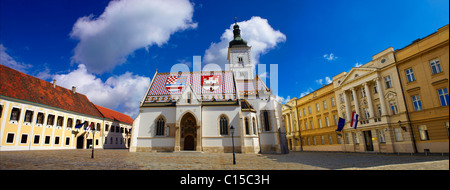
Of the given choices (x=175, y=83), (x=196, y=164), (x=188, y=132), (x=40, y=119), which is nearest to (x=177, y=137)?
(x=188, y=132)

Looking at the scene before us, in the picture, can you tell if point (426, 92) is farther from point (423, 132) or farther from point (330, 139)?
point (330, 139)

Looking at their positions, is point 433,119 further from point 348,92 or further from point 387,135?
point 348,92

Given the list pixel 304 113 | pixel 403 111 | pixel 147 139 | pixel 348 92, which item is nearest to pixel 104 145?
pixel 147 139

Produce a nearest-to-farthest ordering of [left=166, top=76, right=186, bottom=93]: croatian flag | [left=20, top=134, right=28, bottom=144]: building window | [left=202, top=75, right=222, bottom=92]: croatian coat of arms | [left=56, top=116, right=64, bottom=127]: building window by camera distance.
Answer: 1. [left=20, top=134, right=28, bottom=144]: building window
2. [left=56, top=116, right=64, bottom=127]: building window
3. [left=166, top=76, right=186, bottom=93]: croatian flag
4. [left=202, top=75, right=222, bottom=92]: croatian coat of arms

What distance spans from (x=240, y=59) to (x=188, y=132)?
2184 cm

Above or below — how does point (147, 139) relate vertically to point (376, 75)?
below

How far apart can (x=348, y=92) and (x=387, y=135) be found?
8.37 meters

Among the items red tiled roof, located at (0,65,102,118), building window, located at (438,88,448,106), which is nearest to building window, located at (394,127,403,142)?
building window, located at (438,88,448,106)

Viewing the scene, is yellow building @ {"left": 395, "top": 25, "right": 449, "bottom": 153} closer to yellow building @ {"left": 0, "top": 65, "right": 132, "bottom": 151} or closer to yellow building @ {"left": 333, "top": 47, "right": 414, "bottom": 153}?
yellow building @ {"left": 333, "top": 47, "right": 414, "bottom": 153}

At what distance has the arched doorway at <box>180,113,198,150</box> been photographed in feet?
99.5

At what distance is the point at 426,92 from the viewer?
1978cm

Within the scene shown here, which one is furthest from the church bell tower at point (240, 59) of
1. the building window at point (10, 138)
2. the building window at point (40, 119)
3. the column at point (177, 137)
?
the building window at point (10, 138)

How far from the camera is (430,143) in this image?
71.3ft
